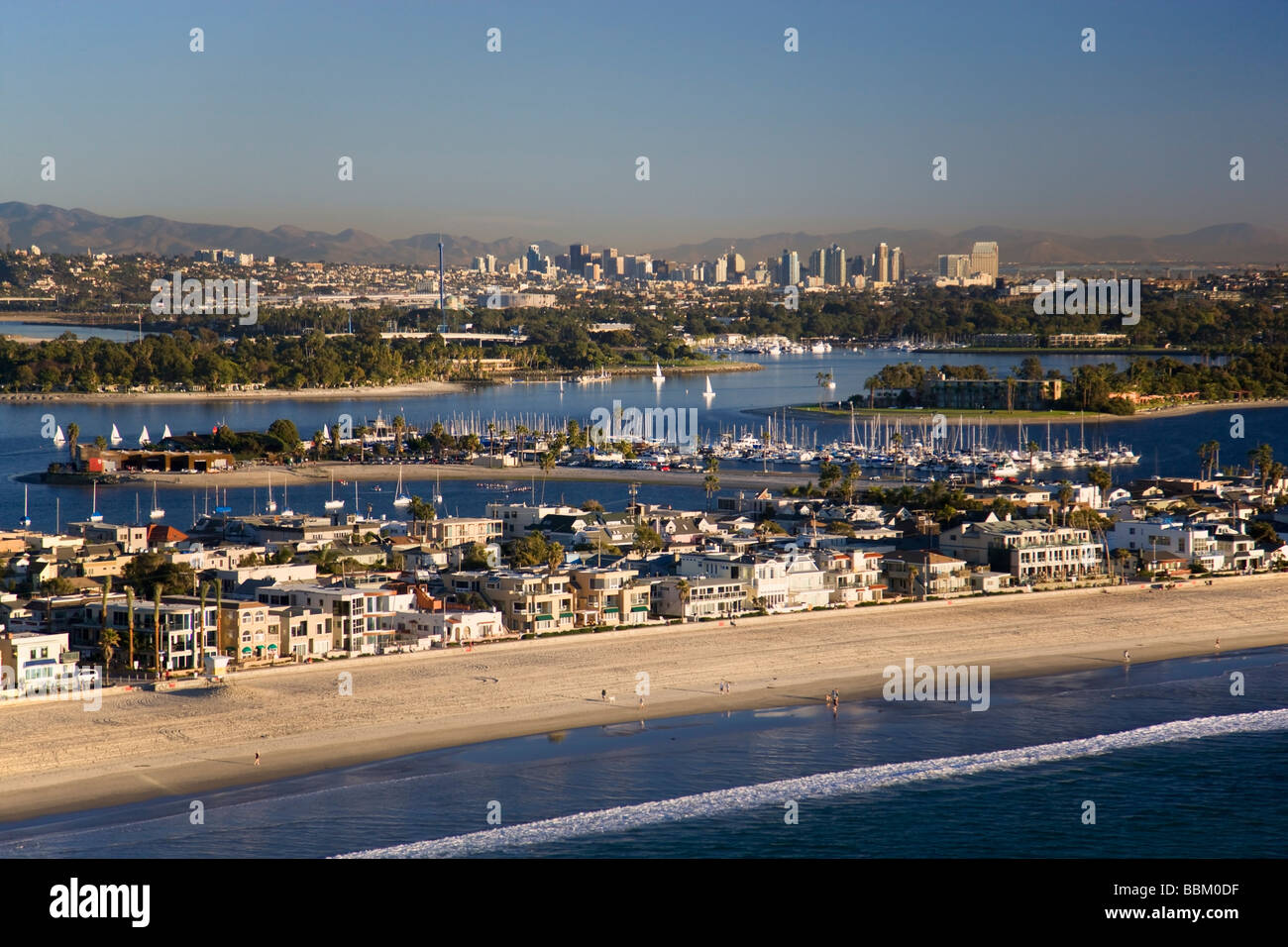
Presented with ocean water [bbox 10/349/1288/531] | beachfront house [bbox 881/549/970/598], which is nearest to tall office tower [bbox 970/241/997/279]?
ocean water [bbox 10/349/1288/531]

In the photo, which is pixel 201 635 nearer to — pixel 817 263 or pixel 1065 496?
pixel 1065 496

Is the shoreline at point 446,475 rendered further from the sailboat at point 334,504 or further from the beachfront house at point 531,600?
the beachfront house at point 531,600

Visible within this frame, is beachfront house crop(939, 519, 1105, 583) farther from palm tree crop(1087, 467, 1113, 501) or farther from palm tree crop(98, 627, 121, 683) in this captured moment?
palm tree crop(98, 627, 121, 683)

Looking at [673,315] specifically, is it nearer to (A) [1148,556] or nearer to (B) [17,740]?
(A) [1148,556]

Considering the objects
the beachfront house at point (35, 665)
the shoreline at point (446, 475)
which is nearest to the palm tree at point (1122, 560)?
the shoreline at point (446, 475)
